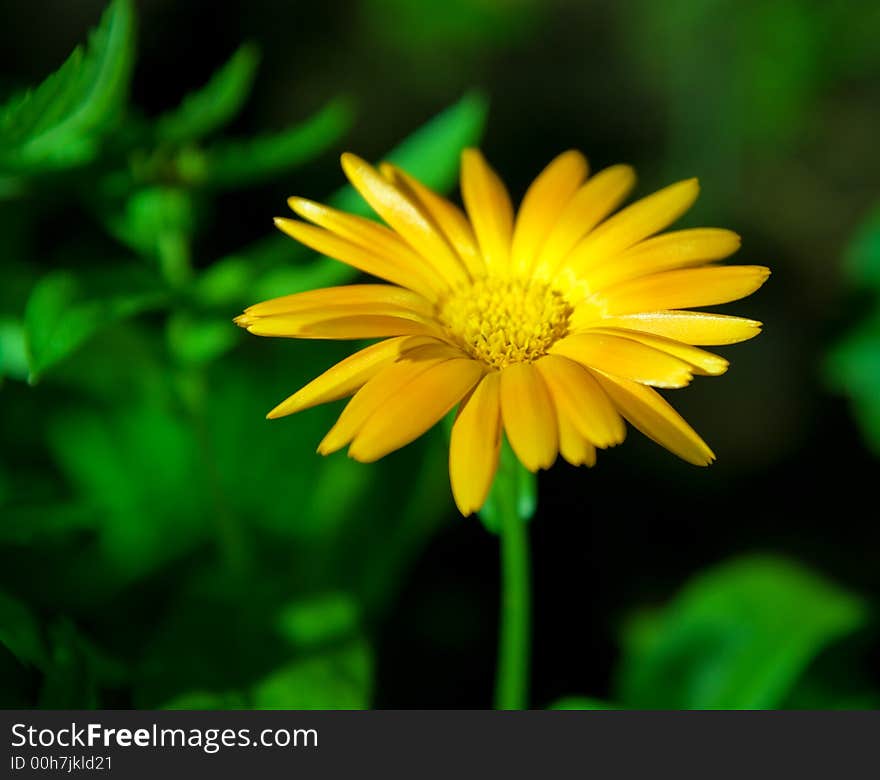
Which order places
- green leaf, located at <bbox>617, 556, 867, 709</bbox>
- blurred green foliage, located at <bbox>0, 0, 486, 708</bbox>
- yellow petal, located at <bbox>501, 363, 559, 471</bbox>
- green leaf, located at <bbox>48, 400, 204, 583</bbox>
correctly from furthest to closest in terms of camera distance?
green leaf, located at <bbox>48, 400, 204, 583</bbox> < green leaf, located at <bbox>617, 556, 867, 709</bbox> < blurred green foliage, located at <bbox>0, 0, 486, 708</bbox> < yellow petal, located at <bbox>501, 363, 559, 471</bbox>

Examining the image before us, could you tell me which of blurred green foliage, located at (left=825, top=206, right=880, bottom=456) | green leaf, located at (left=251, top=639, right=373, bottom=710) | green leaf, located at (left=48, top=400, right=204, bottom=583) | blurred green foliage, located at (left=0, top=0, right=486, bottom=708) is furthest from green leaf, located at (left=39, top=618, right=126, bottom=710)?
blurred green foliage, located at (left=825, top=206, right=880, bottom=456)

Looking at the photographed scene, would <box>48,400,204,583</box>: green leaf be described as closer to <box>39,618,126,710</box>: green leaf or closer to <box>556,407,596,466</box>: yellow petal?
<box>39,618,126,710</box>: green leaf

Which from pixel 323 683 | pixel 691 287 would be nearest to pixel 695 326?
pixel 691 287

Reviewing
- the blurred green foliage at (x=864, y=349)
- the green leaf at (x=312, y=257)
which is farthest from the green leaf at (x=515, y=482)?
the blurred green foliage at (x=864, y=349)

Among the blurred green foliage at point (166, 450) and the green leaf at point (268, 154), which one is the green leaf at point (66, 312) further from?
the green leaf at point (268, 154)

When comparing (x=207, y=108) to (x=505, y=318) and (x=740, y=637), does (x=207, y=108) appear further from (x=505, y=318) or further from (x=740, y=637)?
(x=740, y=637)

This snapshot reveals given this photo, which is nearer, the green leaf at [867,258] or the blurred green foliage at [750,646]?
the blurred green foliage at [750,646]

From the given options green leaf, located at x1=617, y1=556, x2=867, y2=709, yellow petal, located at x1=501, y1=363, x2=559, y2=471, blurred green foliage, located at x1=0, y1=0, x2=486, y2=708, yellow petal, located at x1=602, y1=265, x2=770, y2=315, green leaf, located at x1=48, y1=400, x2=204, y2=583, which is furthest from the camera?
green leaf, located at x1=48, y1=400, x2=204, y2=583
